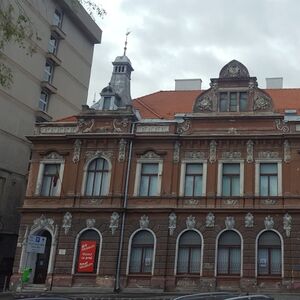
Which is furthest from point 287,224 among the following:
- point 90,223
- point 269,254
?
point 90,223

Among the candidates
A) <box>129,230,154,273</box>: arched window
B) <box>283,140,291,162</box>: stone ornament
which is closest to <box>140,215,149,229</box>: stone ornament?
<box>129,230,154,273</box>: arched window

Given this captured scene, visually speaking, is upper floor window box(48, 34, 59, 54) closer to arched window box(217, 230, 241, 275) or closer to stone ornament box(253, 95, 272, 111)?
stone ornament box(253, 95, 272, 111)

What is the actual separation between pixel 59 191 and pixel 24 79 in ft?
41.1

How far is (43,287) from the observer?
1199 inches

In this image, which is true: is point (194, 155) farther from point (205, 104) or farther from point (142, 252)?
point (142, 252)

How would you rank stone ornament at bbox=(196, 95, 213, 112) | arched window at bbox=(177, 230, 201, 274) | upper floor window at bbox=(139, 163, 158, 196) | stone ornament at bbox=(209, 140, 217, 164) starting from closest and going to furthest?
arched window at bbox=(177, 230, 201, 274) → stone ornament at bbox=(209, 140, 217, 164) → upper floor window at bbox=(139, 163, 158, 196) → stone ornament at bbox=(196, 95, 213, 112)

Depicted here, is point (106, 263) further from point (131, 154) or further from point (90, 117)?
point (90, 117)

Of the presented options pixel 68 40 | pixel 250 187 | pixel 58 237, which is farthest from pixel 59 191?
pixel 68 40

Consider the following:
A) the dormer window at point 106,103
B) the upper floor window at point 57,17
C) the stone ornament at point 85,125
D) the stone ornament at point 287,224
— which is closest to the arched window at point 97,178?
the stone ornament at point 85,125

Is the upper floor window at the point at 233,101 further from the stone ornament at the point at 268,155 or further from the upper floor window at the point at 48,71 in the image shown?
the upper floor window at the point at 48,71

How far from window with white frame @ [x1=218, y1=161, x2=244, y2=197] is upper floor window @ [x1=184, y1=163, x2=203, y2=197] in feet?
4.03

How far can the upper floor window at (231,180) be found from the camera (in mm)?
30312

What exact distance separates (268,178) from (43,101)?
857 inches

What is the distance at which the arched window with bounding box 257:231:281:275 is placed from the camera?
28391 mm
